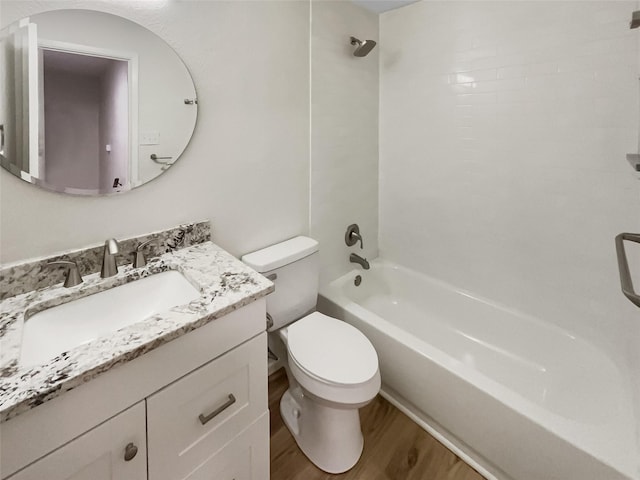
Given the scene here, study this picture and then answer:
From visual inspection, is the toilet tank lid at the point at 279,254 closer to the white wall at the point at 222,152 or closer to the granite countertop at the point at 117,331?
the white wall at the point at 222,152

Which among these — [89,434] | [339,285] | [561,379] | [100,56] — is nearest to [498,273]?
[561,379]

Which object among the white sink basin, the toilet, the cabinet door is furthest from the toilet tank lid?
the cabinet door

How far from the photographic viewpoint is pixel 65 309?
925mm

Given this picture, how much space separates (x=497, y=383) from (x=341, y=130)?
5.09 ft

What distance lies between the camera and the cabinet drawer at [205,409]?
0.81 metres

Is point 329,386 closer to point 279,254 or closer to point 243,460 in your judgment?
point 243,460

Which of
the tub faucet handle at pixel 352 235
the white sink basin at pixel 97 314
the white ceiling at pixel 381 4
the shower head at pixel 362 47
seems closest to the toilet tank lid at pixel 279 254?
the white sink basin at pixel 97 314

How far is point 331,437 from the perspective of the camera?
135 cm

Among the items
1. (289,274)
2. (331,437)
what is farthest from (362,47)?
(331,437)

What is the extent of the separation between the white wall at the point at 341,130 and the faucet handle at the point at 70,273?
1.16 m

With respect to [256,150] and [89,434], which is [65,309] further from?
[256,150]

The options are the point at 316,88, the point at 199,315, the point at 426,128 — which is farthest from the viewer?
the point at 426,128

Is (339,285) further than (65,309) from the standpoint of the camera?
Yes

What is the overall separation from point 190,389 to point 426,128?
1939 millimetres
